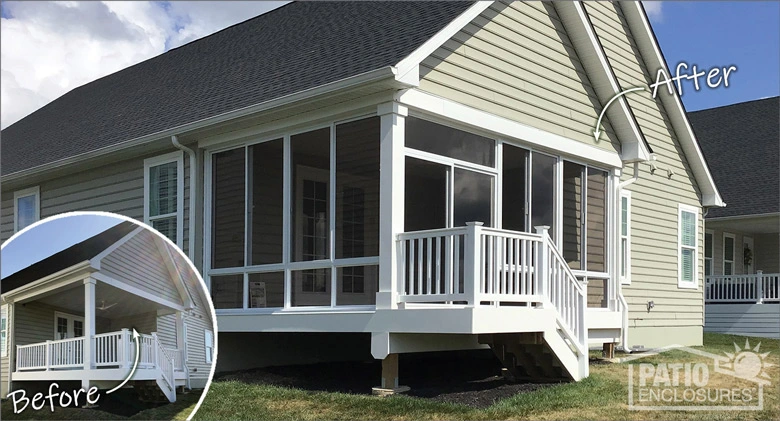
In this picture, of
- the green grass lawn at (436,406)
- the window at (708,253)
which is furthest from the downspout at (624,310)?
the window at (708,253)

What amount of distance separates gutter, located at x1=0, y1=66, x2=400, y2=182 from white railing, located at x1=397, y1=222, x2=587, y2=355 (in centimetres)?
184

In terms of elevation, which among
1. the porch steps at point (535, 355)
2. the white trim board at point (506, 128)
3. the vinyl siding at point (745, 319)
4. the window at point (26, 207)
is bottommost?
the vinyl siding at point (745, 319)

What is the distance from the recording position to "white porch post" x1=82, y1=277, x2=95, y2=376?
3.46 m

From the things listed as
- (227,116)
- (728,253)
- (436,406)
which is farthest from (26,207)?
(728,253)

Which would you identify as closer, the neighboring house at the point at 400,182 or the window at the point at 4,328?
the window at the point at 4,328

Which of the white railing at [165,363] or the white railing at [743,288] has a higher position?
the white railing at [165,363]

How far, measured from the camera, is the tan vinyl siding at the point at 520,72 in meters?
10.5

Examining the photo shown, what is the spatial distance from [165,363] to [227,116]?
753 cm

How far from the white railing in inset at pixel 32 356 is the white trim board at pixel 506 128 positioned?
6.52m

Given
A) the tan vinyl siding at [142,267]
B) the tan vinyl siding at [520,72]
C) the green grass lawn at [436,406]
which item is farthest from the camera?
the tan vinyl siding at [520,72]

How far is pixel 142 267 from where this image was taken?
12.1 ft

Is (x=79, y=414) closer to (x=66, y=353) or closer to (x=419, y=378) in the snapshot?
(x=66, y=353)

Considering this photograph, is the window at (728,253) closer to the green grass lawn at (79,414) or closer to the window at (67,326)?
A: the green grass lawn at (79,414)

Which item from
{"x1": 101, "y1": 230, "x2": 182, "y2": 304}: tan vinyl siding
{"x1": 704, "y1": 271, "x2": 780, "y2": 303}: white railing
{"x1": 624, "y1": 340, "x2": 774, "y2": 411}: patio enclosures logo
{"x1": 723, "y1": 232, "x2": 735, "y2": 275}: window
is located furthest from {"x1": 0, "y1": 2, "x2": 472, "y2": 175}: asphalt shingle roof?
{"x1": 723, "y1": 232, "x2": 735, "y2": 275}: window
